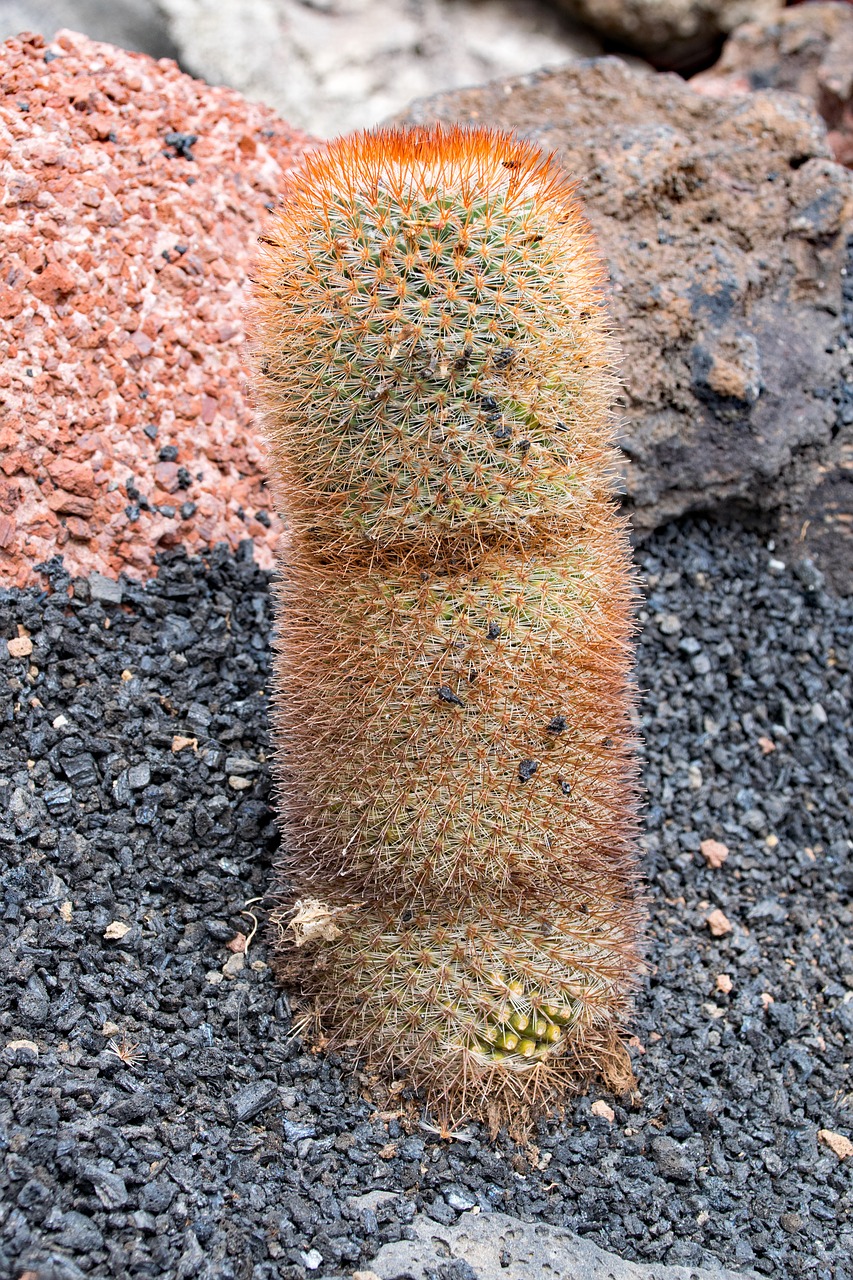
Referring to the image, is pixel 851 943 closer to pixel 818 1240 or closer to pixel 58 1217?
pixel 818 1240

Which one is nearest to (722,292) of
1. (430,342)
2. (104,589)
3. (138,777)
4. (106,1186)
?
(430,342)

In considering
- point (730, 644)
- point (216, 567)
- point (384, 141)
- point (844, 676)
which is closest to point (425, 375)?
point (384, 141)

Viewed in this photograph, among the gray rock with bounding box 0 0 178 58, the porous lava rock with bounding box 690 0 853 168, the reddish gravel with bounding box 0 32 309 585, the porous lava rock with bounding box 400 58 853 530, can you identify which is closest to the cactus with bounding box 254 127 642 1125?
the reddish gravel with bounding box 0 32 309 585

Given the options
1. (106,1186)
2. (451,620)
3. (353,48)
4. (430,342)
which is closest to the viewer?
(106,1186)

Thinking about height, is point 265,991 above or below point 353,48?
below

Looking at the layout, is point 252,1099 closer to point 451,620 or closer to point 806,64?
point 451,620

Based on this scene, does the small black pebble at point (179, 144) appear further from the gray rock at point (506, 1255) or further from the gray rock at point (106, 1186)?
the gray rock at point (506, 1255)
